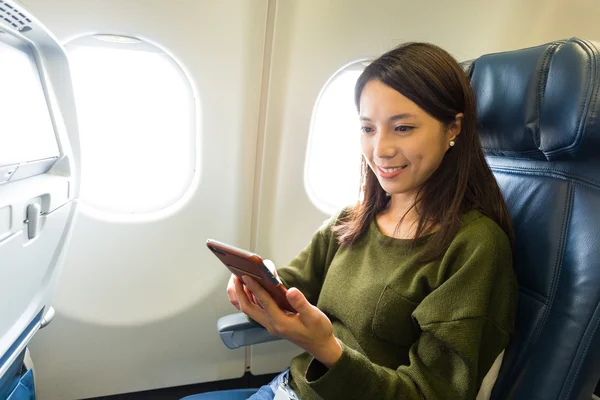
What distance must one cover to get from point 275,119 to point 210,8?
458 millimetres

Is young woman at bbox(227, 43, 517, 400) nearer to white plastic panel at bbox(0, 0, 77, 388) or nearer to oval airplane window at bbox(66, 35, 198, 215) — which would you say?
white plastic panel at bbox(0, 0, 77, 388)

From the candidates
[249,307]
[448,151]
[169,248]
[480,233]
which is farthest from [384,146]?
[169,248]

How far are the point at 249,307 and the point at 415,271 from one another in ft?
1.39

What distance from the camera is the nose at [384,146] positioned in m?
1.04

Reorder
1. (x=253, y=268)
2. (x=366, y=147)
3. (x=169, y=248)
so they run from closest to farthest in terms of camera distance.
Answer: (x=253, y=268)
(x=366, y=147)
(x=169, y=248)

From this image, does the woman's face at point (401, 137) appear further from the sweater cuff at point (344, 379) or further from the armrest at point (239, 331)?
the armrest at point (239, 331)

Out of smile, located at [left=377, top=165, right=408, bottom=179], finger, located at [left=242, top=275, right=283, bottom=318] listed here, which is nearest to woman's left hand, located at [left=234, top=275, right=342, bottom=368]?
finger, located at [left=242, top=275, right=283, bottom=318]

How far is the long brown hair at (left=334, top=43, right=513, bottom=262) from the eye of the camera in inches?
39.4

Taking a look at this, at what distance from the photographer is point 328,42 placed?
61.0 inches

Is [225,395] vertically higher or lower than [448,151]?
lower

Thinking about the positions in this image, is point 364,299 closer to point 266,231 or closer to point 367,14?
point 266,231

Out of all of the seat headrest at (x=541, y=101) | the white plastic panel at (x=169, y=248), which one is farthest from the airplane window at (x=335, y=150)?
the seat headrest at (x=541, y=101)

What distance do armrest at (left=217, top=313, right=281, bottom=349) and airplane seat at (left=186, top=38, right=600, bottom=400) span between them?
0.74 m

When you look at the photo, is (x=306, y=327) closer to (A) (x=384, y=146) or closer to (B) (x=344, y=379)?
(B) (x=344, y=379)
